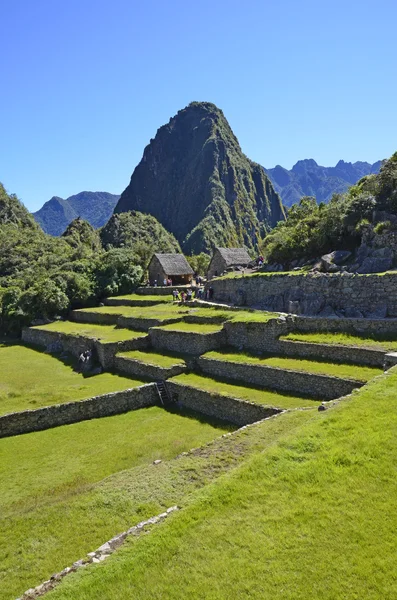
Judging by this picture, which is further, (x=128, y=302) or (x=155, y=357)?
(x=128, y=302)

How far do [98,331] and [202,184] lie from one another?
13849 centimetres

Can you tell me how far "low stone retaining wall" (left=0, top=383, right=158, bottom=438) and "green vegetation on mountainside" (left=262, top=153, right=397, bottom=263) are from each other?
14.6 m

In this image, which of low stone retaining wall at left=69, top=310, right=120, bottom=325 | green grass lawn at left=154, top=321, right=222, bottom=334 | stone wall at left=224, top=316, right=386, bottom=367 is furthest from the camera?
low stone retaining wall at left=69, top=310, right=120, bottom=325

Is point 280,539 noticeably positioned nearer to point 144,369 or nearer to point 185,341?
point 144,369

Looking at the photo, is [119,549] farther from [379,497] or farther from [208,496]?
[379,497]

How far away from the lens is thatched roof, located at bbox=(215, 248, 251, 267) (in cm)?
3853

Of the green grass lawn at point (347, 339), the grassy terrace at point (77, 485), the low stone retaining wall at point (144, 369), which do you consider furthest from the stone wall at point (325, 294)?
the grassy terrace at point (77, 485)

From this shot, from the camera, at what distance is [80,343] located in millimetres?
26953

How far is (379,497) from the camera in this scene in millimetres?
6430

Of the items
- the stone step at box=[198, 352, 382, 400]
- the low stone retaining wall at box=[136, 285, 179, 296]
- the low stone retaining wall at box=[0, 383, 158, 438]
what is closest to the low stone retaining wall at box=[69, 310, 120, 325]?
the low stone retaining wall at box=[136, 285, 179, 296]

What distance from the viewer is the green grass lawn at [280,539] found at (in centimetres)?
514

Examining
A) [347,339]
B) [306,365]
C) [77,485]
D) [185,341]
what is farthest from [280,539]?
[185,341]

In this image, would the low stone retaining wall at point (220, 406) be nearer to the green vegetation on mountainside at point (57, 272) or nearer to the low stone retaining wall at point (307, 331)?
the low stone retaining wall at point (307, 331)

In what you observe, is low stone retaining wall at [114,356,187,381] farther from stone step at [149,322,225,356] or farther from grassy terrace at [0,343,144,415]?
stone step at [149,322,225,356]
